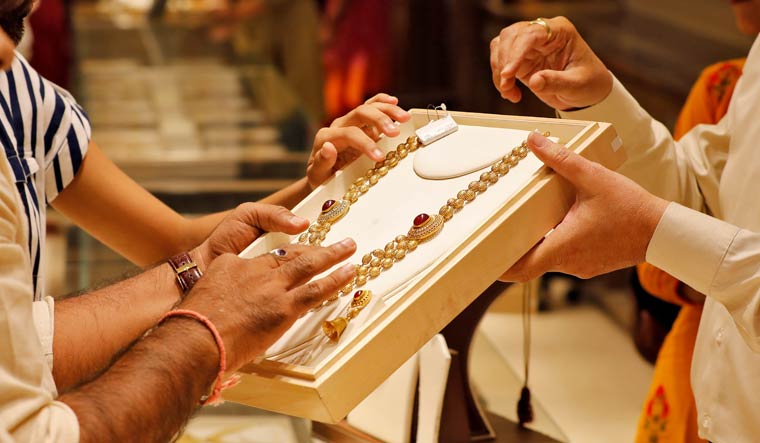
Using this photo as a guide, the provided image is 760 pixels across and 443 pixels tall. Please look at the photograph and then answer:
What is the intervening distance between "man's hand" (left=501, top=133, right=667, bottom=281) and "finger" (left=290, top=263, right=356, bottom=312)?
0.66 feet

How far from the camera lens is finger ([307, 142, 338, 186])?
4.17ft

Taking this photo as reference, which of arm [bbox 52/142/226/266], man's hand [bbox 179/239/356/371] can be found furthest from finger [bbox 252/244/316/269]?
arm [bbox 52/142/226/266]

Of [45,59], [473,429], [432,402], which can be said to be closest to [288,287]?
[432,402]

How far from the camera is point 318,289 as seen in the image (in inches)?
37.9

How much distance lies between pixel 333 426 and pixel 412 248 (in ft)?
1.30

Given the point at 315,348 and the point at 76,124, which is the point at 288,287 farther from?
the point at 76,124

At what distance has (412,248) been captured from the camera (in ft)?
3.53

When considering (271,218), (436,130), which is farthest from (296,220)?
(436,130)

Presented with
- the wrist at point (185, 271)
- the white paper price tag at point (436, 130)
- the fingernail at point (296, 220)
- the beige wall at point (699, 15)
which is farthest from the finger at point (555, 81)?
the beige wall at point (699, 15)

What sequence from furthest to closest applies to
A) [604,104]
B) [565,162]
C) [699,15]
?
[699,15] < [604,104] < [565,162]

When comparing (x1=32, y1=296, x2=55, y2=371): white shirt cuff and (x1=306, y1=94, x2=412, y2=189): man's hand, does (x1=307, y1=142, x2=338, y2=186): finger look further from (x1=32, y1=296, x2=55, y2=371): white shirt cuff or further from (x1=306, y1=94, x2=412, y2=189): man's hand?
(x1=32, y1=296, x2=55, y2=371): white shirt cuff

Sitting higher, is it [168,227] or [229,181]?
[168,227]

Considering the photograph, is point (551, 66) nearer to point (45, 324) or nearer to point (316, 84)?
point (45, 324)

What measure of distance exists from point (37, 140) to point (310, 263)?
1.79 feet
